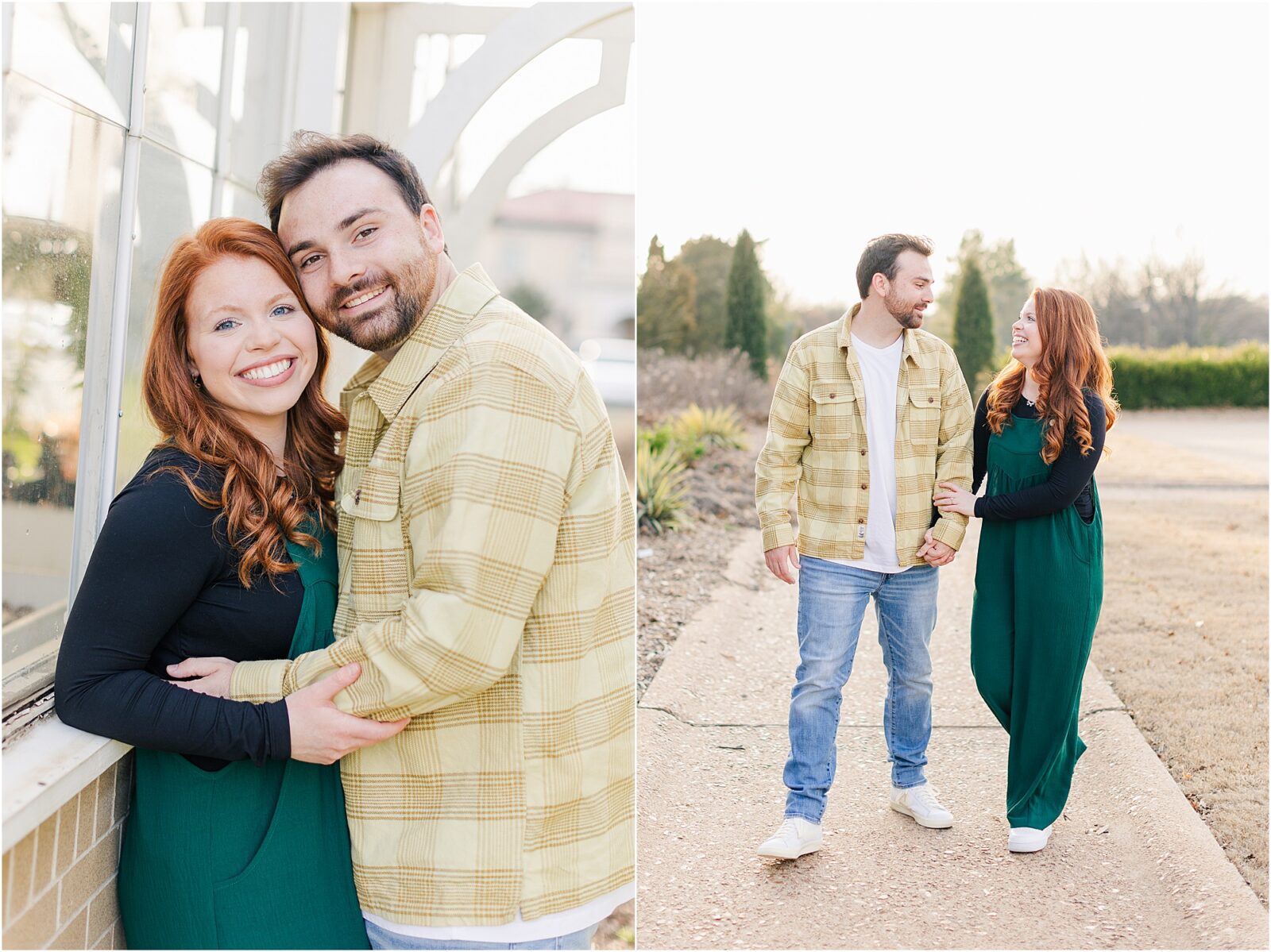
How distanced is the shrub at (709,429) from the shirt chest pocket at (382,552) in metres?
9.62

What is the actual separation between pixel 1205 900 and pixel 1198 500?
9.42 metres

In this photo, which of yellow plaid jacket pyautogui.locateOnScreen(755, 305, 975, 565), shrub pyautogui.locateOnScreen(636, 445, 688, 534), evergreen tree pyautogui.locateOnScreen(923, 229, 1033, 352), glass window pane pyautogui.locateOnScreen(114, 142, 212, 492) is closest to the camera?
glass window pane pyautogui.locateOnScreen(114, 142, 212, 492)

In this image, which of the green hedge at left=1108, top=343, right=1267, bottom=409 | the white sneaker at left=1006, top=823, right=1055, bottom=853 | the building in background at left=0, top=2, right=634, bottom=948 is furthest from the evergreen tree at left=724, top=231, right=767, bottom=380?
the white sneaker at left=1006, top=823, right=1055, bottom=853

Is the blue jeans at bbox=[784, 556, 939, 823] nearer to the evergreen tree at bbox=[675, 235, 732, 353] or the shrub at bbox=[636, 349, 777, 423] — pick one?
the shrub at bbox=[636, 349, 777, 423]

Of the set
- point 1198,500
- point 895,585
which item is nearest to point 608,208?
point 1198,500

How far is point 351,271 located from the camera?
2104 millimetres

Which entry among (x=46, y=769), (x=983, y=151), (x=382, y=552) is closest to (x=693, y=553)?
(x=382, y=552)

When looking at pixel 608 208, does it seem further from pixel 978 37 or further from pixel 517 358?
pixel 517 358

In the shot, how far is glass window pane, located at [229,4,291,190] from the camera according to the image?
379cm

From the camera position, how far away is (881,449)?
142 inches

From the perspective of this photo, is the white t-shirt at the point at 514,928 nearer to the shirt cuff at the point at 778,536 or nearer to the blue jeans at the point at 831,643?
the blue jeans at the point at 831,643

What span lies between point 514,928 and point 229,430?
1091 millimetres

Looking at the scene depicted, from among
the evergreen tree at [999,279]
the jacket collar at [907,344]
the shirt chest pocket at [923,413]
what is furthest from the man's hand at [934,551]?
the evergreen tree at [999,279]

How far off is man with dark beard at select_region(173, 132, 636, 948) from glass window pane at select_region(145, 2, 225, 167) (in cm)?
98
